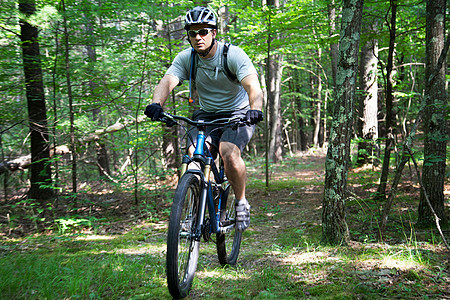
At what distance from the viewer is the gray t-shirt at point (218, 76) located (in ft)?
10.7

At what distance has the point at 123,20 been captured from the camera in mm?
7012

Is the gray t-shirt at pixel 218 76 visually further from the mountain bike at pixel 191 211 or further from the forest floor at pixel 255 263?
the forest floor at pixel 255 263

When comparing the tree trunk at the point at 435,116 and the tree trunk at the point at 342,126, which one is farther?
the tree trunk at the point at 435,116

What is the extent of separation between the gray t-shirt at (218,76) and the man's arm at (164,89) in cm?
8

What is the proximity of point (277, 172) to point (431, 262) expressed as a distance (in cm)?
951

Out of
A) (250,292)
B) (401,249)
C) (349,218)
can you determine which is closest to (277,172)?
(349,218)

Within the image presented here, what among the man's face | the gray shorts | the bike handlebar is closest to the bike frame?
the bike handlebar

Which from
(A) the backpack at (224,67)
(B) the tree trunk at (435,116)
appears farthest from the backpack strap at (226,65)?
(B) the tree trunk at (435,116)

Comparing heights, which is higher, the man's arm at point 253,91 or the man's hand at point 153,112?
the man's arm at point 253,91

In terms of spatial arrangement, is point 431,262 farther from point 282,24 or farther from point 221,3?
point 221,3

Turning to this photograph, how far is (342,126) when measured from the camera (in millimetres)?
3789

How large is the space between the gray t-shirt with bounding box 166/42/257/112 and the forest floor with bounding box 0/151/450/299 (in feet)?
6.04

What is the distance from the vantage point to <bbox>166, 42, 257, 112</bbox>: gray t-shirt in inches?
128

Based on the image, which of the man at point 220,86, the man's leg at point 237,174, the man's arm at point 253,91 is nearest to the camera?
the man's arm at point 253,91
